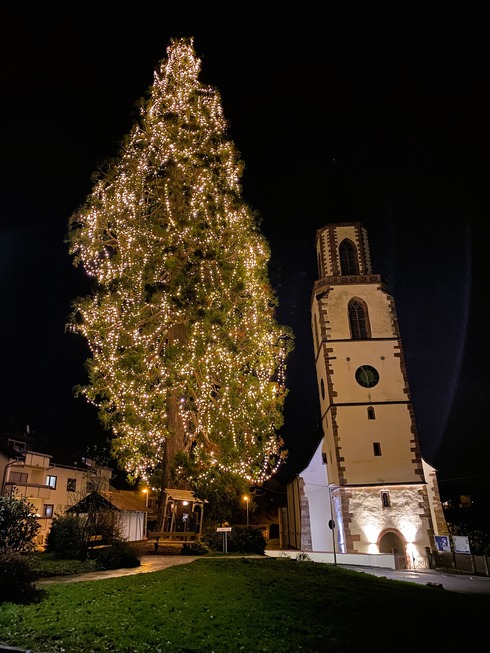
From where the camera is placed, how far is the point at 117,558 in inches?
526

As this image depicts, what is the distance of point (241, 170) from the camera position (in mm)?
21547

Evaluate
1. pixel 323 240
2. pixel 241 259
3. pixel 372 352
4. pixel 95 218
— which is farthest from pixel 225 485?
pixel 323 240

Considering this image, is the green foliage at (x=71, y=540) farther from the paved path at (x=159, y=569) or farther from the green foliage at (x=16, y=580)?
the green foliage at (x=16, y=580)

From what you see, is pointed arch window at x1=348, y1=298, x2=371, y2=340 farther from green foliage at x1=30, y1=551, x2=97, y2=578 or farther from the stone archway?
green foliage at x1=30, y1=551, x2=97, y2=578

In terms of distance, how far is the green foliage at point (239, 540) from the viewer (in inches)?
707

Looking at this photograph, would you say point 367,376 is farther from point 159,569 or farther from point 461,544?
point 159,569

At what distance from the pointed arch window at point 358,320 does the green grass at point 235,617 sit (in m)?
22.7

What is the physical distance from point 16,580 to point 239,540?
11.0 m

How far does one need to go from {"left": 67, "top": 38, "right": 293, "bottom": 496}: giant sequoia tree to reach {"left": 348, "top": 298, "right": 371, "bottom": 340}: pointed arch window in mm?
14028

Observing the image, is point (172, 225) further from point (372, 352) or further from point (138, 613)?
point (372, 352)

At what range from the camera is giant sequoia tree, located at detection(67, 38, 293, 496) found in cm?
1789

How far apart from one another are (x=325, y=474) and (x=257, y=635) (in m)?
28.1

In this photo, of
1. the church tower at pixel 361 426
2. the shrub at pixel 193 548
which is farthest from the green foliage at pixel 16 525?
the church tower at pixel 361 426

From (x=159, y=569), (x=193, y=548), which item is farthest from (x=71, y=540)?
(x=159, y=569)
